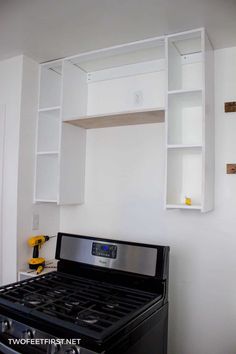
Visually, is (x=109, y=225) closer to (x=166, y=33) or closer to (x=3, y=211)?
(x=3, y=211)

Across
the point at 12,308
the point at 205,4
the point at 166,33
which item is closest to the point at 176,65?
the point at 166,33

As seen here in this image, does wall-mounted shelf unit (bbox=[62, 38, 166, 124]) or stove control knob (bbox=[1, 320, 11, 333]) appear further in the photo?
wall-mounted shelf unit (bbox=[62, 38, 166, 124])

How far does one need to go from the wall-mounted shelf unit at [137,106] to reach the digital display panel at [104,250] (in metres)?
0.41

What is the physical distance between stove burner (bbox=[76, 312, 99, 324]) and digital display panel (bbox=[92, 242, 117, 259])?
0.45m

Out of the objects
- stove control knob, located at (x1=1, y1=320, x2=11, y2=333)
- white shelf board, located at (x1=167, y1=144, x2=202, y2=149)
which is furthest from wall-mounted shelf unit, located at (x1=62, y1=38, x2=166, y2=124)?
stove control knob, located at (x1=1, y1=320, x2=11, y2=333)

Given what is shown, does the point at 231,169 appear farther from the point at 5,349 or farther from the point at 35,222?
the point at 5,349

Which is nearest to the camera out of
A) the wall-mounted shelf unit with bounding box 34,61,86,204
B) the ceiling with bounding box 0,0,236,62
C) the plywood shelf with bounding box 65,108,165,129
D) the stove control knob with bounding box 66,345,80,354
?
the stove control knob with bounding box 66,345,80,354

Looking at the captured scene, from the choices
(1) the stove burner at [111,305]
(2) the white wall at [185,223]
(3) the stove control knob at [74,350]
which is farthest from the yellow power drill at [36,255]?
(3) the stove control knob at [74,350]

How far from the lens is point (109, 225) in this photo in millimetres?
2127

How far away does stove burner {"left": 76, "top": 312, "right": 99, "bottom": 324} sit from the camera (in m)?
1.16

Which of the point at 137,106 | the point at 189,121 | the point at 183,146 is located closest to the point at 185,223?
the point at 183,146

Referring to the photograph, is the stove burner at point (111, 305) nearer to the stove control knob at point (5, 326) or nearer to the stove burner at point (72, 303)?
the stove burner at point (72, 303)

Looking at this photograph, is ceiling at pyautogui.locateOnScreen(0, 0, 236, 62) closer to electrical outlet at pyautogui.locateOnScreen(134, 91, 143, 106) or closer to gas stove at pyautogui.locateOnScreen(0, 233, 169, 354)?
electrical outlet at pyautogui.locateOnScreen(134, 91, 143, 106)

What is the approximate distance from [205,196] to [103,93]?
1.12m
